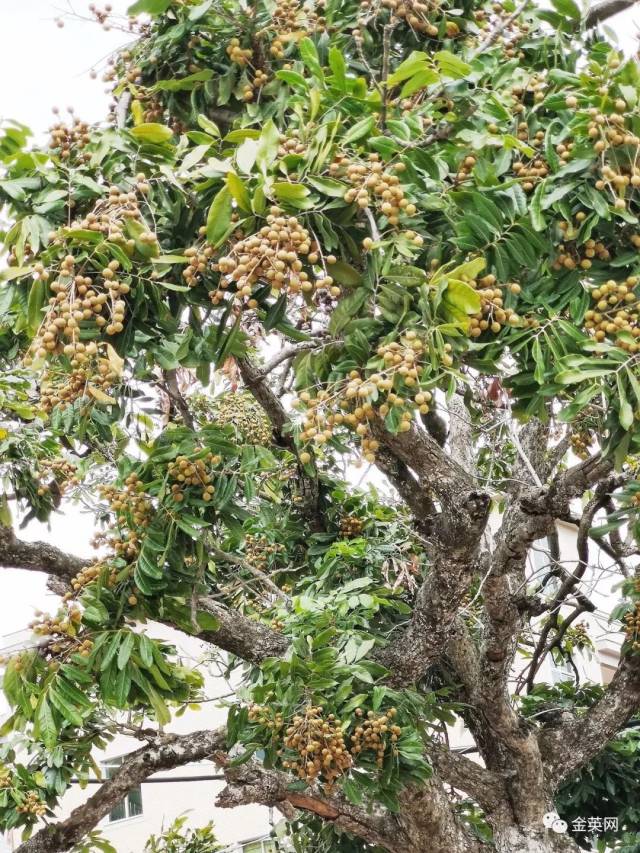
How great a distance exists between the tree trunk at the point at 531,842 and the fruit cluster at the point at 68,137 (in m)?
2.84

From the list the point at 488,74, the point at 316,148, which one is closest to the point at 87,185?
the point at 316,148

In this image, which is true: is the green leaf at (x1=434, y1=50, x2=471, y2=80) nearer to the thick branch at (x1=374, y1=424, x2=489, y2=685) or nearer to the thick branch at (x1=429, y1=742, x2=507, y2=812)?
the thick branch at (x1=374, y1=424, x2=489, y2=685)

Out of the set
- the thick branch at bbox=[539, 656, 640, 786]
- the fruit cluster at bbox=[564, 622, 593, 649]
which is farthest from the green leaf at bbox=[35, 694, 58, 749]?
the fruit cluster at bbox=[564, 622, 593, 649]

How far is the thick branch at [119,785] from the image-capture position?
3445 millimetres

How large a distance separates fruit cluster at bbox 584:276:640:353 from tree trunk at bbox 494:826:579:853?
234cm

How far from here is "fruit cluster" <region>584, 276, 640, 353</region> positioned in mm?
1799

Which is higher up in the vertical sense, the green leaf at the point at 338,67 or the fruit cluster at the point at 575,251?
the green leaf at the point at 338,67

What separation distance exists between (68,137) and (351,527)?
2.01 metres

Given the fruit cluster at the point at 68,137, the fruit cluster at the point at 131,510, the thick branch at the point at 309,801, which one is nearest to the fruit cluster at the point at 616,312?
the fruit cluster at the point at 68,137

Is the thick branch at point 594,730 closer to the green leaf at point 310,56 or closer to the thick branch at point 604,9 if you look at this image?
the thick branch at point 604,9

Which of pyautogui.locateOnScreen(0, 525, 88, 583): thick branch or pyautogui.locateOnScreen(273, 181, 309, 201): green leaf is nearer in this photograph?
pyautogui.locateOnScreen(273, 181, 309, 201): green leaf

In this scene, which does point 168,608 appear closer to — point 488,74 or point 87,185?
point 87,185

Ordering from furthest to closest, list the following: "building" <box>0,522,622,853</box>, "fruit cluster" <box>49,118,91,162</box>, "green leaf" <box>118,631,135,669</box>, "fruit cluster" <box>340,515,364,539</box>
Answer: "building" <box>0,522,622,853</box> → "fruit cluster" <box>340,515,364,539</box> → "green leaf" <box>118,631,135,669</box> → "fruit cluster" <box>49,118,91,162</box>

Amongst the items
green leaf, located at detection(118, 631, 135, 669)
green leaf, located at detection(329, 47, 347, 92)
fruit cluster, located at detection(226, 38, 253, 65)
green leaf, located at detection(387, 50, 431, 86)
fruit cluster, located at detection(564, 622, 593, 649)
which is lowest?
green leaf, located at detection(118, 631, 135, 669)
